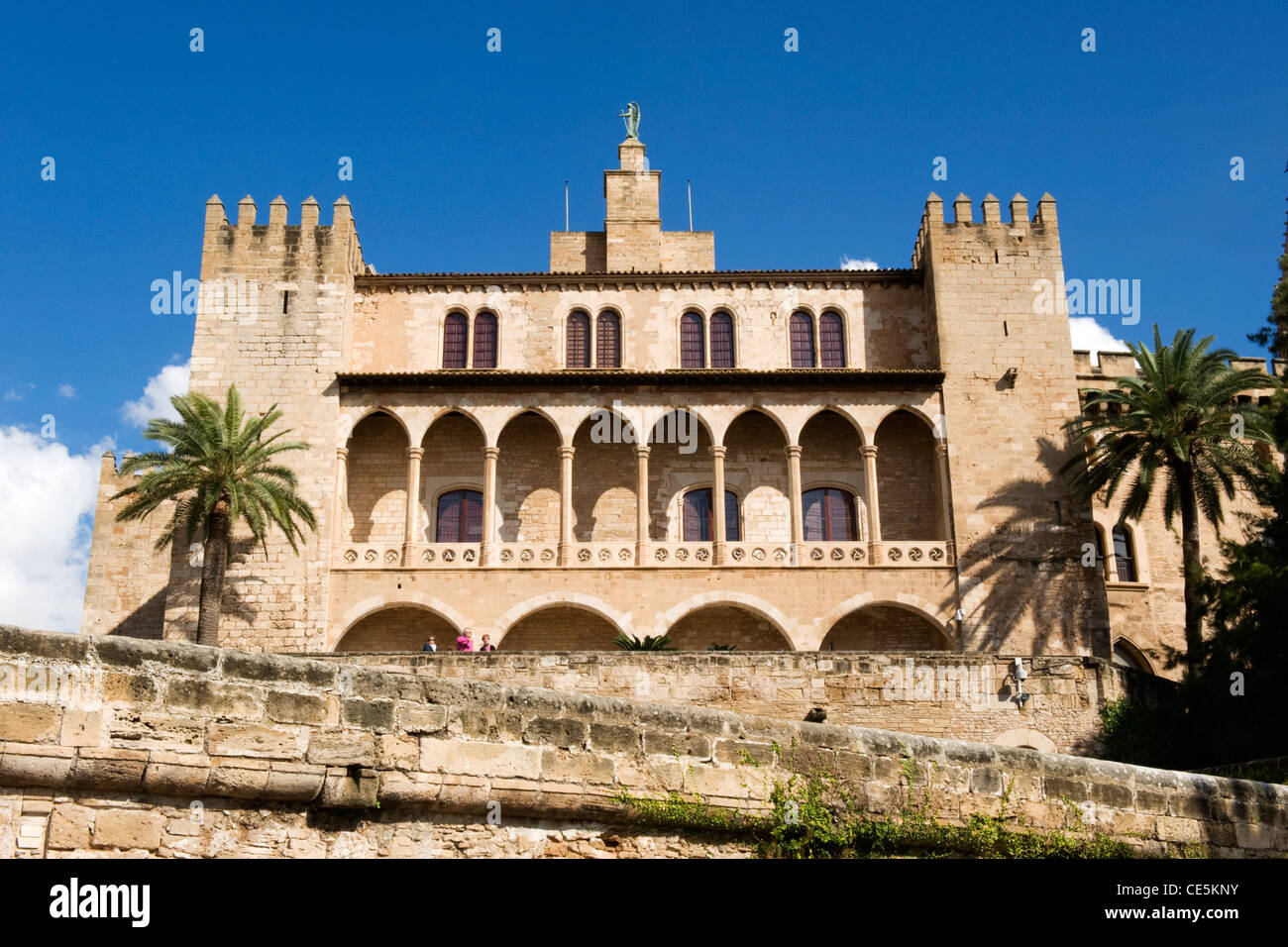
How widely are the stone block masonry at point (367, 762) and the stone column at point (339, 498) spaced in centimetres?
2336

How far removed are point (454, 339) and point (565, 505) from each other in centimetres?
644

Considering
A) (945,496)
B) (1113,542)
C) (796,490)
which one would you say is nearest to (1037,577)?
(945,496)

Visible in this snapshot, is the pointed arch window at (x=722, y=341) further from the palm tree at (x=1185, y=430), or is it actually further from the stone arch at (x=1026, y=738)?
the stone arch at (x=1026, y=738)

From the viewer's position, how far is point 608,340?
35.1 meters

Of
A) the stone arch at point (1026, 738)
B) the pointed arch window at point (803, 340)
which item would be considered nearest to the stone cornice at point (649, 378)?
the pointed arch window at point (803, 340)

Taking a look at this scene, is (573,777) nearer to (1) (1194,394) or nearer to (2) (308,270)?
(1) (1194,394)

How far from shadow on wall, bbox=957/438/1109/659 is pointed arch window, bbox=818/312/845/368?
599 cm

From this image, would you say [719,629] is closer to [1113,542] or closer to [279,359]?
[1113,542]

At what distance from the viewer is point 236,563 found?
30875 mm

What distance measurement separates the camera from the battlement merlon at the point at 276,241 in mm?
33625

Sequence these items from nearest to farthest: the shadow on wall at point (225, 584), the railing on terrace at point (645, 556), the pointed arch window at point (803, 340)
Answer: the shadow on wall at point (225, 584), the railing on terrace at point (645, 556), the pointed arch window at point (803, 340)

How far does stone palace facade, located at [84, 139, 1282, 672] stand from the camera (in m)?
31.1
